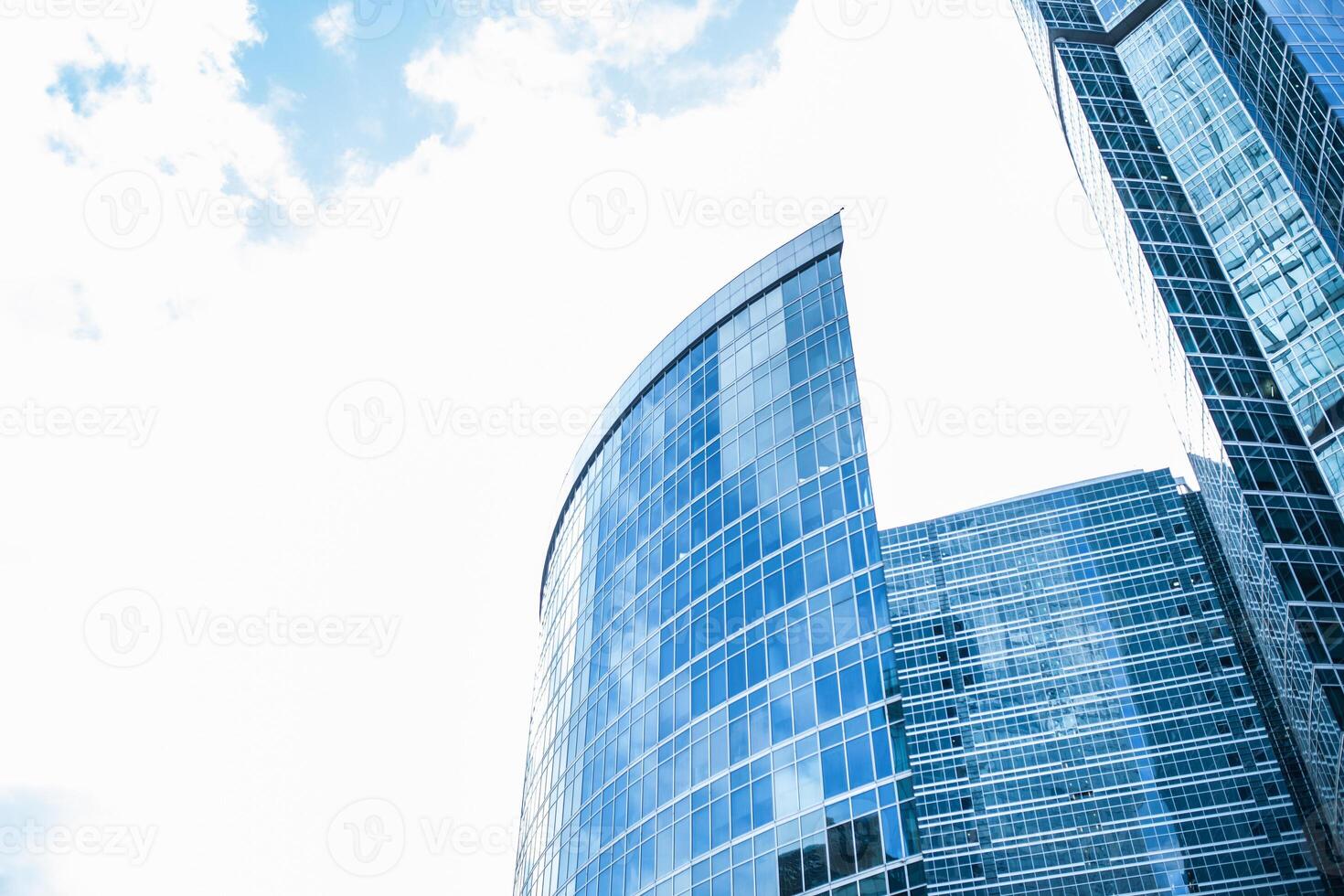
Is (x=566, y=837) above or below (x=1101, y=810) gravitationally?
below

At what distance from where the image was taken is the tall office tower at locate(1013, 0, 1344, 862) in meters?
59.4

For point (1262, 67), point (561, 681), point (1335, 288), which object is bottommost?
point (561, 681)

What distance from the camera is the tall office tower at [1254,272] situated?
59375 mm

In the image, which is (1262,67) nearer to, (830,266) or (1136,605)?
(830,266)

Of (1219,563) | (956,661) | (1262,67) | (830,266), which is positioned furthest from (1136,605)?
(830,266)

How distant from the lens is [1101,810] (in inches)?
3524

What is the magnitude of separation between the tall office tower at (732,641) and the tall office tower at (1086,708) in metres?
50.0

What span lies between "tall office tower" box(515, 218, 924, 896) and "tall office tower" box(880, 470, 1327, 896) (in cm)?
5001

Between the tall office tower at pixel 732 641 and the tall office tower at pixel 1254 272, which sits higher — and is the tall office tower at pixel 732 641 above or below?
below

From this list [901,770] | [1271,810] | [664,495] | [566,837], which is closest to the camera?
[901,770]

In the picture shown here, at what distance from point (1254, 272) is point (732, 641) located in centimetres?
4896

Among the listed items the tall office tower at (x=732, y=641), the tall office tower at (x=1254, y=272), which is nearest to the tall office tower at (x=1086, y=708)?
the tall office tower at (x=1254, y=272)

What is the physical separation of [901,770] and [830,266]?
29058mm

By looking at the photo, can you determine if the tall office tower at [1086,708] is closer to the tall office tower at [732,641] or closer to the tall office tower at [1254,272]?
the tall office tower at [1254,272]
